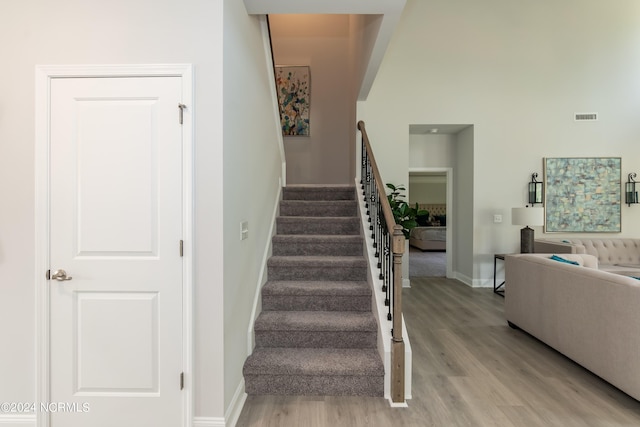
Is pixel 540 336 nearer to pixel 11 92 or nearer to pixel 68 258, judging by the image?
pixel 68 258

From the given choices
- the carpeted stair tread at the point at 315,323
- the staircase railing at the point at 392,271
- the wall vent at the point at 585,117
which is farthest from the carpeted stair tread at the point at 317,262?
the wall vent at the point at 585,117

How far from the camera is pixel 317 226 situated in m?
3.59

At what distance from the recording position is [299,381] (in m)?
2.19

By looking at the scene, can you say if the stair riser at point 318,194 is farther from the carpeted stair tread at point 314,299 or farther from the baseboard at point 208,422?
the baseboard at point 208,422

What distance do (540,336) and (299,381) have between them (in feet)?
7.95

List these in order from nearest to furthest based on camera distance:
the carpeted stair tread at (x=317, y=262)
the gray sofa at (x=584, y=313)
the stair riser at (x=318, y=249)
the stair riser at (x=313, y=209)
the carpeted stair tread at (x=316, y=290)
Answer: the gray sofa at (x=584, y=313), the carpeted stair tread at (x=316, y=290), the carpeted stair tread at (x=317, y=262), the stair riser at (x=318, y=249), the stair riser at (x=313, y=209)

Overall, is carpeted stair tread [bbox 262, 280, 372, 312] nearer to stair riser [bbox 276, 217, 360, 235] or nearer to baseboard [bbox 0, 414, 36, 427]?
stair riser [bbox 276, 217, 360, 235]

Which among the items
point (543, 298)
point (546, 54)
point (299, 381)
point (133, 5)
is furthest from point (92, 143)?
point (546, 54)

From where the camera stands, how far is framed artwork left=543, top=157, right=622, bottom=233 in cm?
507

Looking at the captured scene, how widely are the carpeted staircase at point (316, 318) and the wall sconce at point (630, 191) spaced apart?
4883mm

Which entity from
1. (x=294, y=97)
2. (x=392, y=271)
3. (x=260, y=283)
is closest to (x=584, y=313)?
(x=392, y=271)

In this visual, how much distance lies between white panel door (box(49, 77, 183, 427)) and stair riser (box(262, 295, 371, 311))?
983 millimetres

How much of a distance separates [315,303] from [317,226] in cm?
110

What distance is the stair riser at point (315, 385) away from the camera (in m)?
2.18
